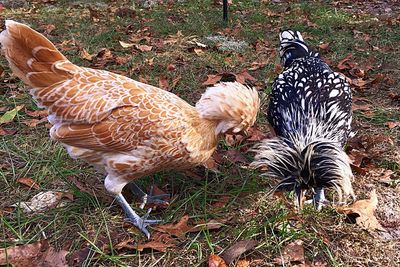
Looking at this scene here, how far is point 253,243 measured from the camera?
8.54 feet

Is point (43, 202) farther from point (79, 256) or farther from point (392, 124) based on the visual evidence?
point (392, 124)

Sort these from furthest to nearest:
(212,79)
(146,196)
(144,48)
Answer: (144,48) < (212,79) < (146,196)

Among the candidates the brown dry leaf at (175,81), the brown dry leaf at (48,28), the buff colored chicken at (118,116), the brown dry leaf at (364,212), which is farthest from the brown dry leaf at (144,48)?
the brown dry leaf at (364,212)

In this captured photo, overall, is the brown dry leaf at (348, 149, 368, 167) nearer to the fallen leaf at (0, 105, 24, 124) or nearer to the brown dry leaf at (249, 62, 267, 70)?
the brown dry leaf at (249, 62, 267, 70)

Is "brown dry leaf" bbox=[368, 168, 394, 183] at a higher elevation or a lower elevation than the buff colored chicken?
lower

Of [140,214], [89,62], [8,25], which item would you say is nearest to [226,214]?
[140,214]

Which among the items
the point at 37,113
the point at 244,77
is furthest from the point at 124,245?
the point at 244,77

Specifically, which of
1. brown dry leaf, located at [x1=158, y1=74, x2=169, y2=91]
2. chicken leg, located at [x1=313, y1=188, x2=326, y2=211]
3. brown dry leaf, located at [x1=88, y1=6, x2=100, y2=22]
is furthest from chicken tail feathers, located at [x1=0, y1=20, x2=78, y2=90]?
brown dry leaf, located at [x1=88, y1=6, x2=100, y2=22]

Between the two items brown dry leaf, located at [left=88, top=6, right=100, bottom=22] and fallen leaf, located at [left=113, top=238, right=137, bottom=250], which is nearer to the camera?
fallen leaf, located at [left=113, top=238, right=137, bottom=250]

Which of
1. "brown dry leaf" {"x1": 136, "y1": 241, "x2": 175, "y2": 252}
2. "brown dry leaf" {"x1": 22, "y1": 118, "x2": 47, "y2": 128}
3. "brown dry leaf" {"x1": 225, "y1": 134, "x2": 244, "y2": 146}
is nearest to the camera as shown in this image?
"brown dry leaf" {"x1": 136, "y1": 241, "x2": 175, "y2": 252}

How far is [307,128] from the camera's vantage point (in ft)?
9.64

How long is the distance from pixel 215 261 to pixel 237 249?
6.6 inches

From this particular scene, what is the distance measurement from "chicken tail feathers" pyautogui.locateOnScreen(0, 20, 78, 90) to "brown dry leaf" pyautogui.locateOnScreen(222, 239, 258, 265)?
1540 mm

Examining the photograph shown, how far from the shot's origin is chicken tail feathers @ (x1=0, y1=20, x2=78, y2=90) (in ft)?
8.64
